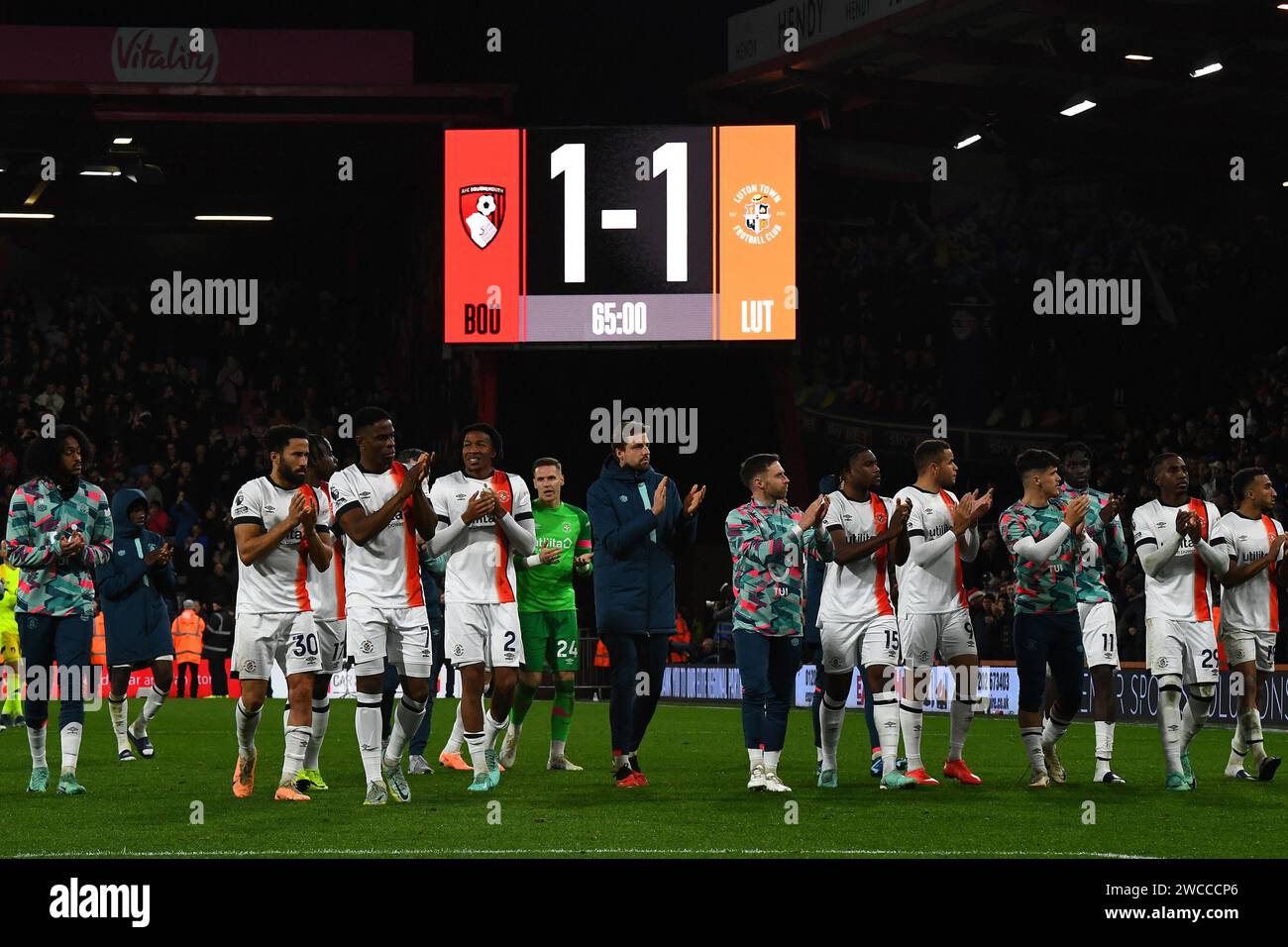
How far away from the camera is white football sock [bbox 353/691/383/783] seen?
404 inches

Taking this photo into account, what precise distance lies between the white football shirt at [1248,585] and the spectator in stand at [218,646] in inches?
737

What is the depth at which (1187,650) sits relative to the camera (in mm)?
12180

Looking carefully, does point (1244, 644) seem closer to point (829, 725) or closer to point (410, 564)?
point (829, 725)

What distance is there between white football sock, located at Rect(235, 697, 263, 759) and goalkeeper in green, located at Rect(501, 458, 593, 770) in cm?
263

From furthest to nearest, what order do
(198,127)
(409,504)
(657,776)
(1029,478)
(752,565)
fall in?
1. (198,127)
2. (657,776)
3. (1029,478)
4. (752,565)
5. (409,504)

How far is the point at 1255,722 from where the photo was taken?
41.7ft

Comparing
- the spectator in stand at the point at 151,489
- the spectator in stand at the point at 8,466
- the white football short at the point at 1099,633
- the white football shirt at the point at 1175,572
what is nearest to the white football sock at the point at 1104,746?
the white football short at the point at 1099,633

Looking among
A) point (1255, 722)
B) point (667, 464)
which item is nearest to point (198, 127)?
point (667, 464)

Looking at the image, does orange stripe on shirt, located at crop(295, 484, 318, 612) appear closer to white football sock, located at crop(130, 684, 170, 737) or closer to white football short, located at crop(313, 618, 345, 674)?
white football short, located at crop(313, 618, 345, 674)

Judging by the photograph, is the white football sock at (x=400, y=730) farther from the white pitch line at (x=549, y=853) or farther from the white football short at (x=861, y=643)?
the white football short at (x=861, y=643)

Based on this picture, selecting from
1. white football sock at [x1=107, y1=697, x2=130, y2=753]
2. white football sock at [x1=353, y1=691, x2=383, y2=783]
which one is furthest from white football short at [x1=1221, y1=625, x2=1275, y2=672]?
white football sock at [x1=107, y1=697, x2=130, y2=753]
